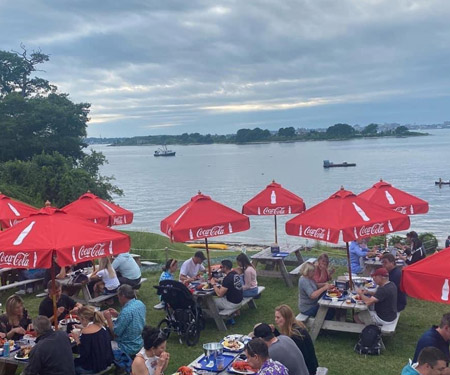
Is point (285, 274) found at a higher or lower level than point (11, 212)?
lower

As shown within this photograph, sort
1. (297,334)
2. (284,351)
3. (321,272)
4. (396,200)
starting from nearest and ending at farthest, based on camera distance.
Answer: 1. (284,351)
2. (297,334)
3. (321,272)
4. (396,200)

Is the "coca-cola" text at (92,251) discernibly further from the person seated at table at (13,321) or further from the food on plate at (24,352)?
the person seated at table at (13,321)

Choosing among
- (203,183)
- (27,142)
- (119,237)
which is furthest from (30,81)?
(119,237)

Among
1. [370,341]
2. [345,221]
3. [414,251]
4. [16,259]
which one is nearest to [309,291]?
[370,341]

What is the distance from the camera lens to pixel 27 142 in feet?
142

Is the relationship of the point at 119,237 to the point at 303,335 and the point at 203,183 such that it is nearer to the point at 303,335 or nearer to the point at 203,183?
the point at 303,335

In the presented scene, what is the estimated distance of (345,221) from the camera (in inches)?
306

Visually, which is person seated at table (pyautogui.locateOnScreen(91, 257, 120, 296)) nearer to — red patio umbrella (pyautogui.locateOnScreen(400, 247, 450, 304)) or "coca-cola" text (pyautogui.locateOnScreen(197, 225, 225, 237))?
"coca-cola" text (pyautogui.locateOnScreen(197, 225, 225, 237))

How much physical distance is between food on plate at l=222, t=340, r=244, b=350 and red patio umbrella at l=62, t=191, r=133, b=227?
636cm

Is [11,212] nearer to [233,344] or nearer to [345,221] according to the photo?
[233,344]

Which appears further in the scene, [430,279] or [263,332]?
[263,332]

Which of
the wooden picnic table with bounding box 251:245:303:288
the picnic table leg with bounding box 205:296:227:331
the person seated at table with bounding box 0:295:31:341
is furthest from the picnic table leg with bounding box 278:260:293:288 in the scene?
A: the person seated at table with bounding box 0:295:31:341

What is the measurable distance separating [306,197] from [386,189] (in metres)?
48.4

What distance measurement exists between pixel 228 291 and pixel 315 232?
2.17m
